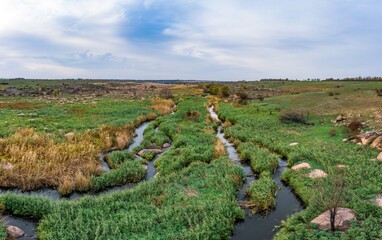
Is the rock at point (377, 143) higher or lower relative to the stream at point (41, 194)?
higher

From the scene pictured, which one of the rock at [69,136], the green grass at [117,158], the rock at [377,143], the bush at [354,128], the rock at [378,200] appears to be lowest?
the green grass at [117,158]

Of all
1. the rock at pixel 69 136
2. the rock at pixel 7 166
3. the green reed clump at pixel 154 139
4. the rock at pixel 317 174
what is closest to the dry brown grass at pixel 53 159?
the rock at pixel 69 136

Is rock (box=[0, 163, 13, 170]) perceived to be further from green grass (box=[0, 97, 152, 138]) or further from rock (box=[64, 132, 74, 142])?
green grass (box=[0, 97, 152, 138])

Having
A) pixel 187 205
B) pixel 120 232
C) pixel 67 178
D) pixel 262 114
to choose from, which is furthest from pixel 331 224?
pixel 262 114

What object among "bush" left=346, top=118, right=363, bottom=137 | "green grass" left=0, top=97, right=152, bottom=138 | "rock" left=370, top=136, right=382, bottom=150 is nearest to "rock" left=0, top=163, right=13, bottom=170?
"green grass" left=0, top=97, right=152, bottom=138

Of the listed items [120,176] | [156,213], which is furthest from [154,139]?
[156,213]

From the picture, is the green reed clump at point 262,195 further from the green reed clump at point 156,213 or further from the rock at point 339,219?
the rock at point 339,219

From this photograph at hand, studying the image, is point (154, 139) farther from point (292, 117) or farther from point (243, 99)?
point (243, 99)
